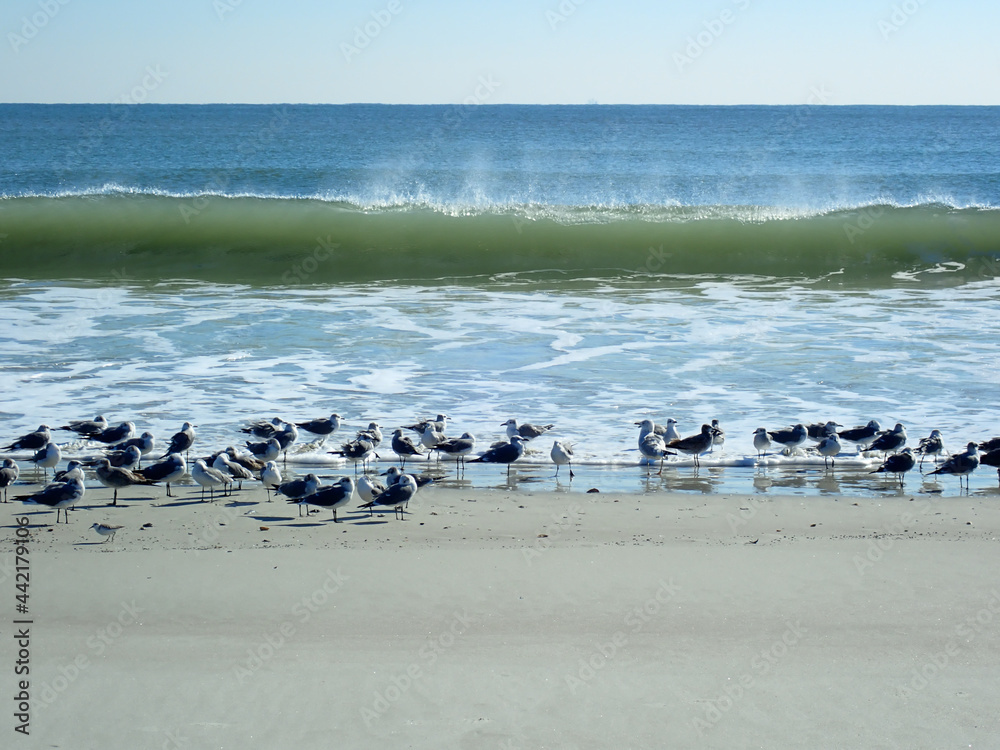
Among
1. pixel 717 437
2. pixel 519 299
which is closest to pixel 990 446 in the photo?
pixel 717 437

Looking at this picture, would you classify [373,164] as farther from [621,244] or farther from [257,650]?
[257,650]

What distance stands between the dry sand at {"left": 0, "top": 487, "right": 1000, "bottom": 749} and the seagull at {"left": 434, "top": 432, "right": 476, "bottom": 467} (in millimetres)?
1376

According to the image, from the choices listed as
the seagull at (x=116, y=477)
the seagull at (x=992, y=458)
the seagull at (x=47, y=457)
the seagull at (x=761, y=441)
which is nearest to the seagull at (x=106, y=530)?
the seagull at (x=116, y=477)

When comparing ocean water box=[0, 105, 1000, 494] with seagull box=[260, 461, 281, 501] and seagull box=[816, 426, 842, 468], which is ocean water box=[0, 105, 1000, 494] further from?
seagull box=[260, 461, 281, 501]

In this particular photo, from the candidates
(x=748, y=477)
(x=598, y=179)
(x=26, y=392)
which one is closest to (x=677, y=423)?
(x=748, y=477)

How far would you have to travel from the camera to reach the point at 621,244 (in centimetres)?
2644

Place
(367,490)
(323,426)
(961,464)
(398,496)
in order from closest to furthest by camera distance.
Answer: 1. (398,496)
2. (367,490)
3. (961,464)
4. (323,426)

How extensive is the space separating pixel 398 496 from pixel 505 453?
4.90 feet

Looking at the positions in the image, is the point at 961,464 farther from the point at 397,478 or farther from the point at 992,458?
the point at 397,478

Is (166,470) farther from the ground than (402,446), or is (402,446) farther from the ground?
(402,446)

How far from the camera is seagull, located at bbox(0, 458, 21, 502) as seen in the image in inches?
310

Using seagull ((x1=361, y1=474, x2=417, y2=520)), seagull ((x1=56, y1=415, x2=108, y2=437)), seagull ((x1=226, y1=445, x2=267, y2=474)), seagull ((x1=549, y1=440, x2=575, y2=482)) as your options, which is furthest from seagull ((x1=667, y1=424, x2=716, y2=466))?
seagull ((x1=56, y1=415, x2=108, y2=437))

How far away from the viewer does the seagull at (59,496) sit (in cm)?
750

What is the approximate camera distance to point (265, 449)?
8891 millimetres
